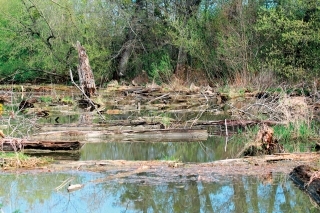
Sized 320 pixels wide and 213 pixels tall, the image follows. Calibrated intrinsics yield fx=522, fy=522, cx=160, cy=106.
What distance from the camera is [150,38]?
3394 cm

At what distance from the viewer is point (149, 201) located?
6105 millimetres

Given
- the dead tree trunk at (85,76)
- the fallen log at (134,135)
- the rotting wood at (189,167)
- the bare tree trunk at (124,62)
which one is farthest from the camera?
the bare tree trunk at (124,62)

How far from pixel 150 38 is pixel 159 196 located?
28212 millimetres

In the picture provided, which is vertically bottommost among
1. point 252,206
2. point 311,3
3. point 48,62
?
point 252,206

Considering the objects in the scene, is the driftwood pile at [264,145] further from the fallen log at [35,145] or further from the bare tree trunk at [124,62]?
the bare tree trunk at [124,62]

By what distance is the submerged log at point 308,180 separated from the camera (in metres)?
5.88

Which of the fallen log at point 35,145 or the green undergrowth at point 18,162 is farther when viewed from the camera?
Answer: the fallen log at point 35,145

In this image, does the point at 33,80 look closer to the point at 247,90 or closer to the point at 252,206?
the point at 247,90

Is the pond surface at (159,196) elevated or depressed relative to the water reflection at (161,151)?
elevated

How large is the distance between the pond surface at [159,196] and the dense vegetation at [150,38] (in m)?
19.1

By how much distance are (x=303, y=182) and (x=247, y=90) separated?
587 inches

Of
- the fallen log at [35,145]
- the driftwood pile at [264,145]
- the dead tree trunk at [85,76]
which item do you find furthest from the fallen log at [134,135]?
the dead tree trunk at [85,76]

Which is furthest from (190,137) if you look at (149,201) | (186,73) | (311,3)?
(186,73)

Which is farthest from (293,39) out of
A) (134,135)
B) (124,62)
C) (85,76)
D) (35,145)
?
(35,145)
